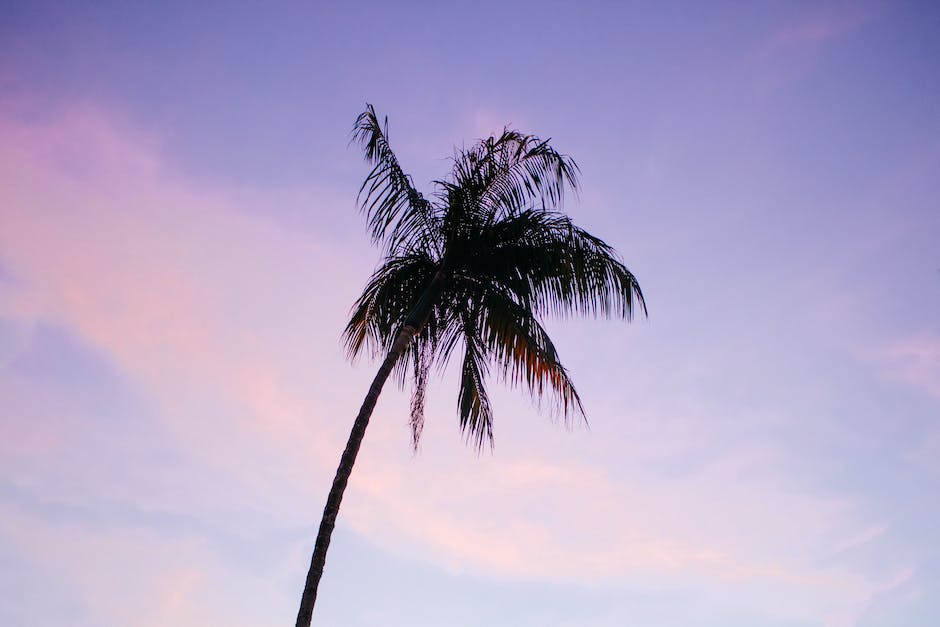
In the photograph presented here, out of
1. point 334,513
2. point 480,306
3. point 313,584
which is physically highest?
point 480,306

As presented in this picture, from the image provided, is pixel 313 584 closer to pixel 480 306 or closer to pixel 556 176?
pixel 480 306

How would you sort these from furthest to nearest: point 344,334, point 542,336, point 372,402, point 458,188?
point 344,334
point 458,188
point 542,336
point 372,402

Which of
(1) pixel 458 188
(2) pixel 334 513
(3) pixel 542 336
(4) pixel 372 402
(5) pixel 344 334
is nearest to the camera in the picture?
(2) pixel 334 513

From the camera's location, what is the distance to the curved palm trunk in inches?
292

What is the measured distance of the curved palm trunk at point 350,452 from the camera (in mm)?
7426

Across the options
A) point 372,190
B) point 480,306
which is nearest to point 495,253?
point 480,306

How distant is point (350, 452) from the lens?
842 cm

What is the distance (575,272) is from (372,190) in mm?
3460

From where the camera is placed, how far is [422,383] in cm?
1102

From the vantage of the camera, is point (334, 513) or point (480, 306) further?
point (480, 306)

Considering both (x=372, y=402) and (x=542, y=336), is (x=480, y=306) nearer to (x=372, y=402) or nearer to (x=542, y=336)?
(x=542, y=336)

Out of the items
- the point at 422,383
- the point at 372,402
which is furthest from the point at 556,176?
the point at 372,402

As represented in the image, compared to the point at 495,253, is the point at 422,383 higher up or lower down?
lower down

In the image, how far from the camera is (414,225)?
10875mm
